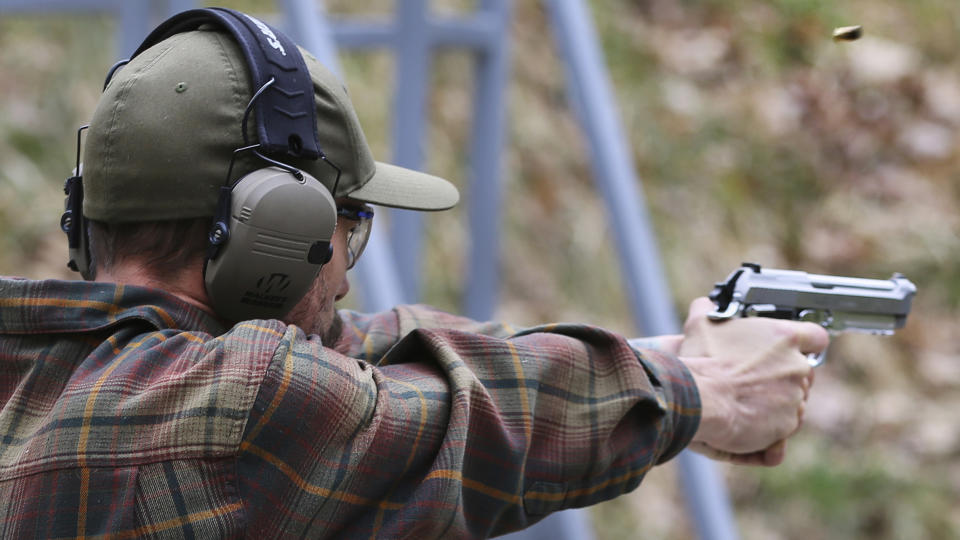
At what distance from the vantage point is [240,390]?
2.98ft

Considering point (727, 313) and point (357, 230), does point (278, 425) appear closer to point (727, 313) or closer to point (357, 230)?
point (357, 230)

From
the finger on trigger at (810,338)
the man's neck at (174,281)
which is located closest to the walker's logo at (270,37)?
the man's neck at (174,281)

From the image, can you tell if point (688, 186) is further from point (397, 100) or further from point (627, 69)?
point (397, 100)

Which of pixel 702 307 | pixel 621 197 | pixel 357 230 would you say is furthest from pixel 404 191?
pixel 621 197

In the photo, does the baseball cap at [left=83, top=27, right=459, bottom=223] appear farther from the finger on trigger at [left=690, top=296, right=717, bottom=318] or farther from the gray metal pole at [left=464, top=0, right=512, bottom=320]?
the gray metal pole at [left=464, top=0, right=512, bottom=320]

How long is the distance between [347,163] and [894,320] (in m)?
0.91

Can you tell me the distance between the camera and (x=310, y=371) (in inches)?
37.2

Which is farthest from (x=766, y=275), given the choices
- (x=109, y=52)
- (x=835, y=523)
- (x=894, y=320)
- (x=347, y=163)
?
(x=109, y=52)

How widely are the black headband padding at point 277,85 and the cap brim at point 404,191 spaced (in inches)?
4.4

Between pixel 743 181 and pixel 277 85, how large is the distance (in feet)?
10.7

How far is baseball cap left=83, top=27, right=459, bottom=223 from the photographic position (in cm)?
98

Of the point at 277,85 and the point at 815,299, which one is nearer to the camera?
the point at 277,85

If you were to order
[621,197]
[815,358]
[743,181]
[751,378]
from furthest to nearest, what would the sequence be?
[743,181] → [621,197] → [815,358] → [751,378]

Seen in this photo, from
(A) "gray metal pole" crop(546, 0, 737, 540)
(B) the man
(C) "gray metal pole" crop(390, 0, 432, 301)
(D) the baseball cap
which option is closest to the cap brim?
(B) the man
